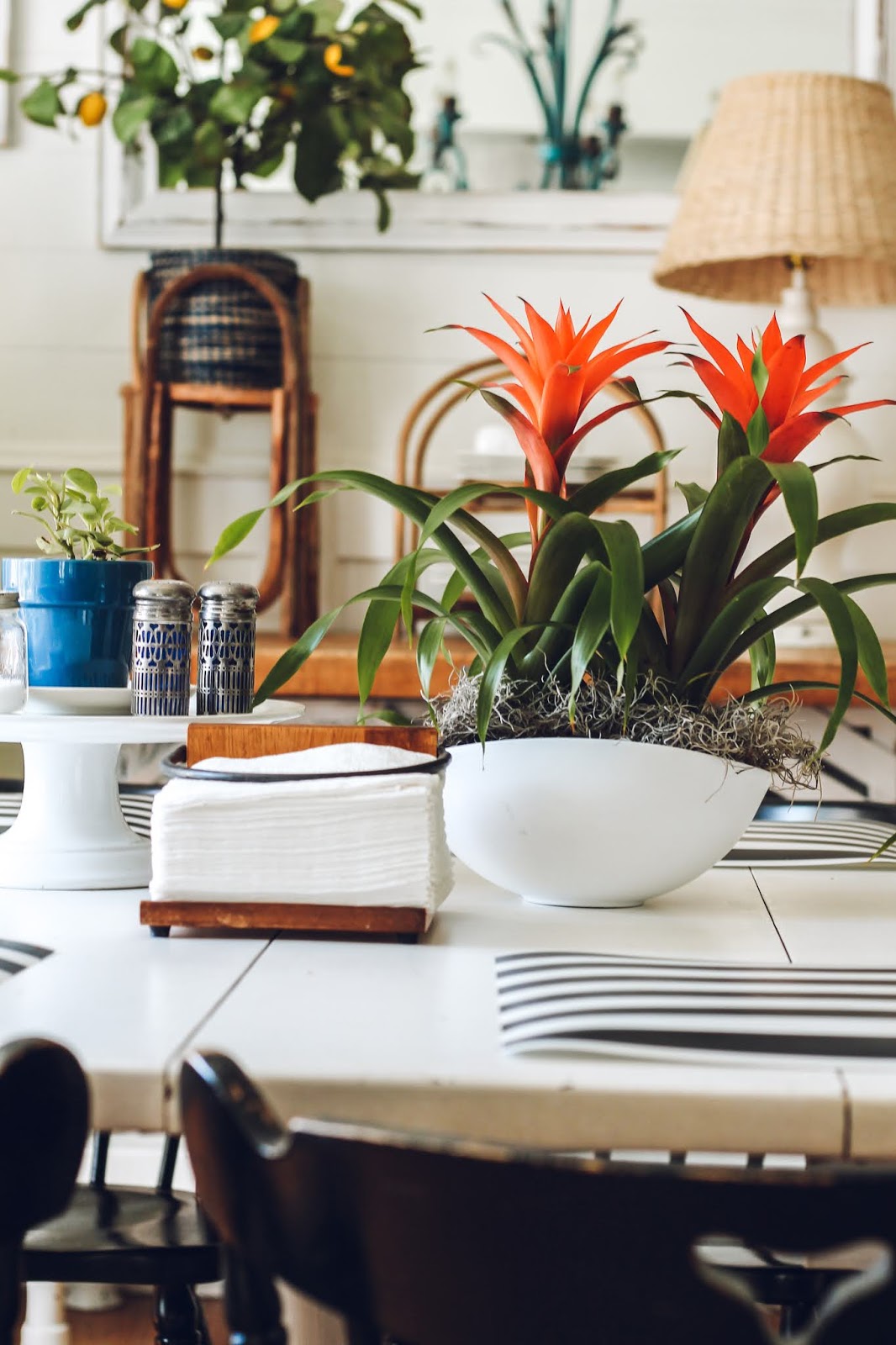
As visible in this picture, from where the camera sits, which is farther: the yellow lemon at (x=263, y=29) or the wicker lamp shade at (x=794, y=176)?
the yellow lemon at (x=263, y=29)

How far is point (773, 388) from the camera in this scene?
0.94 metres

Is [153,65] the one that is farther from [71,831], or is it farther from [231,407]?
[71,831]

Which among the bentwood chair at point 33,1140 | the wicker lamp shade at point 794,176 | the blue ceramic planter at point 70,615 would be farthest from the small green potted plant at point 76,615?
the wicker lamp shade at point 794,176

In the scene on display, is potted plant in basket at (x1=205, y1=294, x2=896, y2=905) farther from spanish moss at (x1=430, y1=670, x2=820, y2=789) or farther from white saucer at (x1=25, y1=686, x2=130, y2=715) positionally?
white saucer at (x1=25, y1=686, x2=130, y2=715)

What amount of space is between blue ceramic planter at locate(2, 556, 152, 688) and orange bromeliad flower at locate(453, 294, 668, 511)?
0.32 meters

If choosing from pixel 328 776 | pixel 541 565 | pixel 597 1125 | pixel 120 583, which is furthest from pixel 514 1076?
pixel 120 583

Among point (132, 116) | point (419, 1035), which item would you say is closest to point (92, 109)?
point (132, 116)

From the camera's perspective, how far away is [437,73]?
262 centimetres

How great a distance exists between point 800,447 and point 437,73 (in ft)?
6.30

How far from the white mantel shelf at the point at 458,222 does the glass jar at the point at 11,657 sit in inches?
65.8

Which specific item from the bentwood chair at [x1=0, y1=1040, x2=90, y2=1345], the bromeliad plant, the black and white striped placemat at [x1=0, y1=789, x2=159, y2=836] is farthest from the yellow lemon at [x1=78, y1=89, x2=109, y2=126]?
the bentwood chair at [x1=0, y1=1040, x2=90, y2=1345]

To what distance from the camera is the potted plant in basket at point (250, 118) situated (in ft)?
7.70

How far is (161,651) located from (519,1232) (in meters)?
0.67

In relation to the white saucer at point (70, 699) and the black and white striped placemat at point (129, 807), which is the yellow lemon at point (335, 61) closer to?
the black and white striped placemat at point (129, 807)
